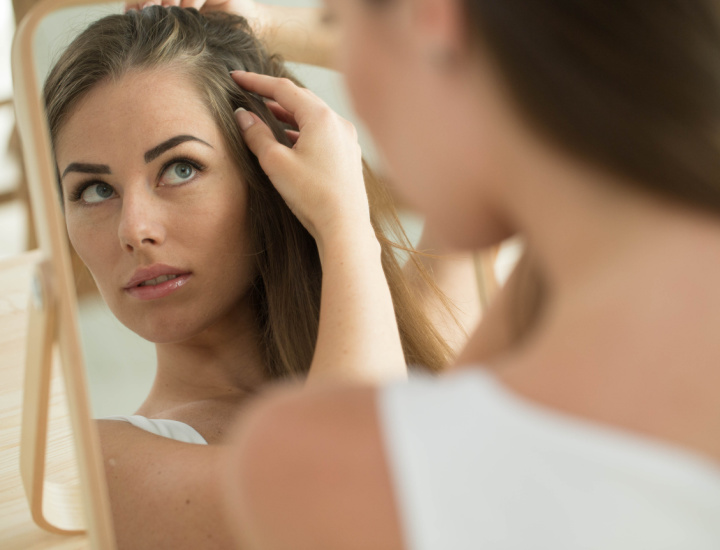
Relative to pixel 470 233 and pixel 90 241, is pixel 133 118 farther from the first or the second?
pixel 470 233

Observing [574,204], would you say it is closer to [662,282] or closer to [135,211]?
[662,282]

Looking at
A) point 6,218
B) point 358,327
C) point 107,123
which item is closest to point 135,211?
point 107,123

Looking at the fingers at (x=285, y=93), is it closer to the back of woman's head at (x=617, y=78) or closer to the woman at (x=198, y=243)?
the woman at (x=198, y=243)

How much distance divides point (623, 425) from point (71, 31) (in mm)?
701

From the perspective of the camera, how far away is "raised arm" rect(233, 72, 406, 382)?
52 cm

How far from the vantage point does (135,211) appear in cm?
64

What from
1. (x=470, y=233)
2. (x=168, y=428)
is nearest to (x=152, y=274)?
(x=168, y=428)

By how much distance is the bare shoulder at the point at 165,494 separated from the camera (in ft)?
1.85

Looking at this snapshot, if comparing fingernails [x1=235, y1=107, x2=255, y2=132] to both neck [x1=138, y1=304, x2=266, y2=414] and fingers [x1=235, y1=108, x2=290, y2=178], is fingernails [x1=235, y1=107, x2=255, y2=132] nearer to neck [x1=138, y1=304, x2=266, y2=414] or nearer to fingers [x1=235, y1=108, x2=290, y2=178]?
fingers [x1=235, y1=108, x2=290, y2=178]

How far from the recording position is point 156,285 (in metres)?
0.67

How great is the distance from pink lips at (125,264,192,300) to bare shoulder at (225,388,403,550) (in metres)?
0.38

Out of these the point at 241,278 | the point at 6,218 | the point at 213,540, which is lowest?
the point at 213,540

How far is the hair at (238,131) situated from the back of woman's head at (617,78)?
462mm

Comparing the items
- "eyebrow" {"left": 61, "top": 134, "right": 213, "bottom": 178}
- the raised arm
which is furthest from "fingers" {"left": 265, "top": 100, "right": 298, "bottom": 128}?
"eyebrow" {"left": 61, "top": 134, "right": 213, "bottom": 178}
